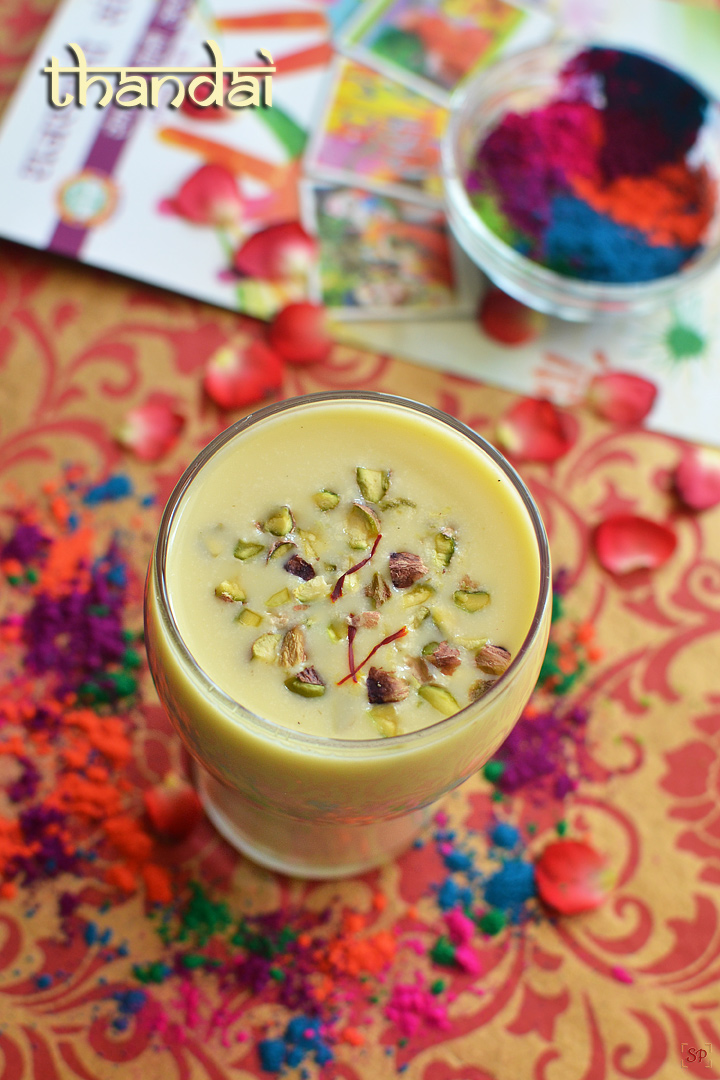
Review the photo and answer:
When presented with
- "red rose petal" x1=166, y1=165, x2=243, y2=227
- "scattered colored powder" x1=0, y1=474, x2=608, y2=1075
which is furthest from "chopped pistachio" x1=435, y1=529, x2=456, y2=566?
"red rose petal" x1=166, y1=165, x2=243, y2=227

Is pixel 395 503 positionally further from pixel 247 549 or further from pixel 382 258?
pixel 382 258

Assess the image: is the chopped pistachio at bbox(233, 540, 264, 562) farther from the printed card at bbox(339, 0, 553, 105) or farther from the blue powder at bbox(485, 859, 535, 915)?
the printed card at bbox(339, 0, 553, 105)

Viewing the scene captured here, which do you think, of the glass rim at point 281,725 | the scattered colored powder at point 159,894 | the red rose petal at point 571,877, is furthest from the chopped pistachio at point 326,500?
the red rose petal at point 571,877

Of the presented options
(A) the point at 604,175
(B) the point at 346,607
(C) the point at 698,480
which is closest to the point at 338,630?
(B) the point at 346,607

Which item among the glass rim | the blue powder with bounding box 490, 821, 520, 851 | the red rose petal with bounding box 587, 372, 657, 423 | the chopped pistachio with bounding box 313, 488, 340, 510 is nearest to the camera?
the glass rim

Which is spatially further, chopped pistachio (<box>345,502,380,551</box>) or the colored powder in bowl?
the colored powder in bowl

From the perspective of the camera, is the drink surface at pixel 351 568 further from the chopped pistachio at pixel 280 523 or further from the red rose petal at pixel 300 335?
the red rose petal at pixel 300 335
